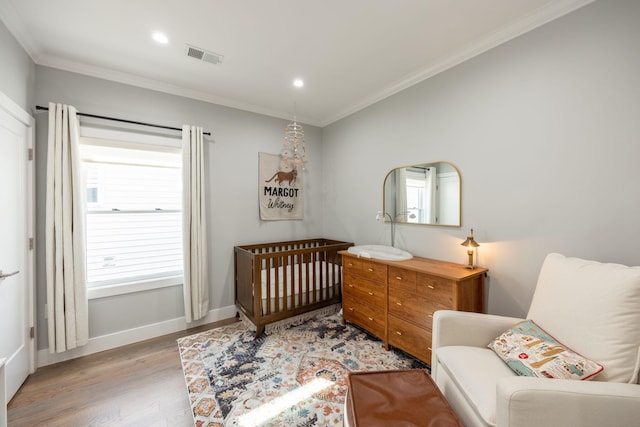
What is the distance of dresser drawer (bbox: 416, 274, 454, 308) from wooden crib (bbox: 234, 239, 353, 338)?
123cm

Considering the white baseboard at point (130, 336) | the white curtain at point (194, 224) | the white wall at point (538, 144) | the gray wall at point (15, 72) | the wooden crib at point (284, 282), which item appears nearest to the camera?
the white wall at point (538, 144)

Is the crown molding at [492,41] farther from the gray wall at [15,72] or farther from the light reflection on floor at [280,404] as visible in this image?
the gray wall at [15,72]

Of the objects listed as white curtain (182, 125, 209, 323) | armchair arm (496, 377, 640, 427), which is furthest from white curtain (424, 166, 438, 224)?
white curtain (182, 125, 209, 323)

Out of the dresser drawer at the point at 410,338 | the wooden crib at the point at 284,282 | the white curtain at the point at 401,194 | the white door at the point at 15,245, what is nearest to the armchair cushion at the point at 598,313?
the dresser drawer at the point at 410,338

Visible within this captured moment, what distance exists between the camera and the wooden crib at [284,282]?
8.55ft

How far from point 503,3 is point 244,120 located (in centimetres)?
268

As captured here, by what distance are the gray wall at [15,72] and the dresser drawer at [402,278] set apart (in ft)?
10.4

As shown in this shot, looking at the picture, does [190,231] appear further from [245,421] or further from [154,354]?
[245,421]

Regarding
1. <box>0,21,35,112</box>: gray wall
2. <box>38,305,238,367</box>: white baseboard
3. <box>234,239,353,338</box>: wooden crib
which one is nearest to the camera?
<box>0,21,35,112</box>: gray wall

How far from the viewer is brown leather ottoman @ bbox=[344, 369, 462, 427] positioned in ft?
3.43

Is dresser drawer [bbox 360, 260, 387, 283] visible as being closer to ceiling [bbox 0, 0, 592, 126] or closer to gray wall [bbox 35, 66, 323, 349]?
gray wall [bbox 35, 66, 323, 349]

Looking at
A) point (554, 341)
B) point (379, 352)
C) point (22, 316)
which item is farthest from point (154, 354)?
point (554, 341)

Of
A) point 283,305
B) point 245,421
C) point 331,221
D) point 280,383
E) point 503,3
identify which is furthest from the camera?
point 331,221

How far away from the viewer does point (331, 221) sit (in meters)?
3.77
